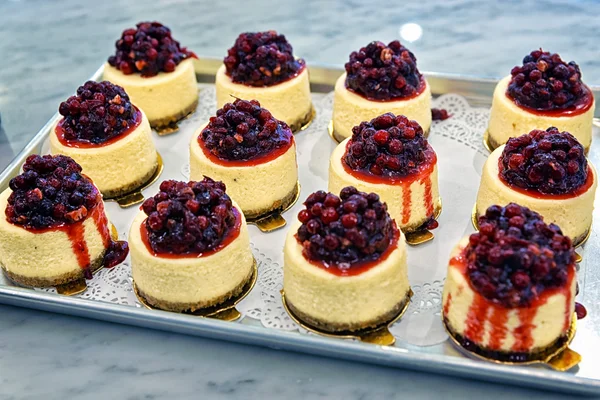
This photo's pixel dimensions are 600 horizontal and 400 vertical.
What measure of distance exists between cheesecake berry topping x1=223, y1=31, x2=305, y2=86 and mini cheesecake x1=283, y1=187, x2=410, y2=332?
1.24m

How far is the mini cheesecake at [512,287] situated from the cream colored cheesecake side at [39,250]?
4.50 ft

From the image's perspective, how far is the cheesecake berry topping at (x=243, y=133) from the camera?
121 inches

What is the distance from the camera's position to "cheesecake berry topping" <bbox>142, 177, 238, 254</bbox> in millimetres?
2600

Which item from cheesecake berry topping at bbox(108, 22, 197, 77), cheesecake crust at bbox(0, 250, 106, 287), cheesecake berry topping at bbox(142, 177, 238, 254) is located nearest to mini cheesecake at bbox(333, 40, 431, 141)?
cheesecake berry topping at bbox(108, 22, 197, 77)

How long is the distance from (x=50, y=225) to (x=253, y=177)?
0.83 metres

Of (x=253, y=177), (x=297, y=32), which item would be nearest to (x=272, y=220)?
(x=253, y=177)

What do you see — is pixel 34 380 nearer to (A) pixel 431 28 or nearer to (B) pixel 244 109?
(B) pixel 244 109

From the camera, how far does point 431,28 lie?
4.85 meters

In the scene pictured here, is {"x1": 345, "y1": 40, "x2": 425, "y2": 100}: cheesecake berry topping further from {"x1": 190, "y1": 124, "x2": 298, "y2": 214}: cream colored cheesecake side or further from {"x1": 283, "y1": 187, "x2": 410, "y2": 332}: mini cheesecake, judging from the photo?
{"x1": 283, "y1": 187, "x2": 410, "y2": 332}: mini cheesecake

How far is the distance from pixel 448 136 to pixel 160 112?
1460mm

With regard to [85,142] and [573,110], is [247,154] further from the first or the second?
[573,110]

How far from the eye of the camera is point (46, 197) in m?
2.77

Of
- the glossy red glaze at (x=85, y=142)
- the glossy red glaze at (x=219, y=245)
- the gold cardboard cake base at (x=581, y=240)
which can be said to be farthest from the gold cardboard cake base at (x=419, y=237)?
the glossy red glaze at (x=85, y=142)

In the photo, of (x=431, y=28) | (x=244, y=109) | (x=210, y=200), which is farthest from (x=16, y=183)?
(x=431, y=28)
